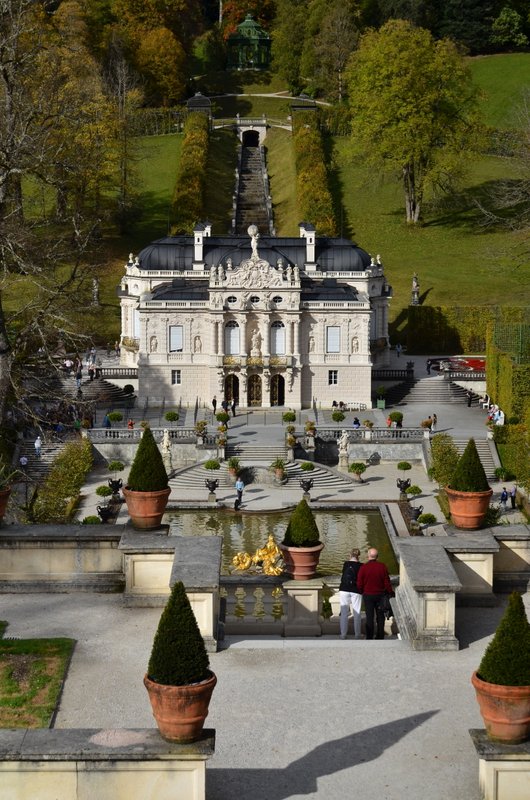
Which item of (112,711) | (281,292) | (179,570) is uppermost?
(281,292)

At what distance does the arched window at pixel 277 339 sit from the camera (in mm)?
80625

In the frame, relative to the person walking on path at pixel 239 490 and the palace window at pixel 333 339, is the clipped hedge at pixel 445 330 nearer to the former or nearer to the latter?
the palace window at pixel 333 339

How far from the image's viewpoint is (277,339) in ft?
265

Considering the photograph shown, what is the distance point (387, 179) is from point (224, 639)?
347 ft

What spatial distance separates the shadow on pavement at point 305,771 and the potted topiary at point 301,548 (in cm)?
623

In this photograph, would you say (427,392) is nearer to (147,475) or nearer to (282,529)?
(282,529)

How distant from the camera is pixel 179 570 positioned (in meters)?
24.0

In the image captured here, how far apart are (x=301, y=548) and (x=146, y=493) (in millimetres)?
3101

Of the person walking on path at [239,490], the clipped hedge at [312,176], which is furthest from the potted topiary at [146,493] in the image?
the clipped hedge at [312,176]

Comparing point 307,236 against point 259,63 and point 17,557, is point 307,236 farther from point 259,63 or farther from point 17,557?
point 259,63

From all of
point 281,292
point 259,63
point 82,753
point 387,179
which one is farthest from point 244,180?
point 82,753

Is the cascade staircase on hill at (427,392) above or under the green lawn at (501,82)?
under

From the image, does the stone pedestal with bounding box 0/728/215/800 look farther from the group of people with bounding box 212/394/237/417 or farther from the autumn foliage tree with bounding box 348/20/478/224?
the autumn foliage tree with bounding box 348/20/478/224

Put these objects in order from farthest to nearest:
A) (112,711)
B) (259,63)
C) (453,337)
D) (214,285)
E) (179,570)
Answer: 1. (259,63)
2. (453,337)
3. (214,285)
4. (179,570)
5. (112,711)
